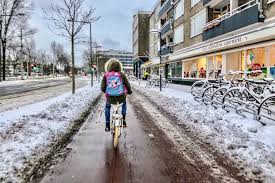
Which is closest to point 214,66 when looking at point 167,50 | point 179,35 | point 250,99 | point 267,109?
point 179,35

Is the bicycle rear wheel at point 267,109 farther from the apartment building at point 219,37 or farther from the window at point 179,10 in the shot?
the window at point 179,10

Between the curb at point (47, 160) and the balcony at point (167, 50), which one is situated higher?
the balcony at point (167, 50)

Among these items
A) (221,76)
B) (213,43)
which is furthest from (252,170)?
(213,43)

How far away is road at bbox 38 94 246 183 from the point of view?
4.24 metres

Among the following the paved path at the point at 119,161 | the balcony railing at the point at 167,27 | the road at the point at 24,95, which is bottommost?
the paved path at the point at 119,161

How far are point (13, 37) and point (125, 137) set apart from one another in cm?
4565

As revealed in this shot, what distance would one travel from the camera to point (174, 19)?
123ft

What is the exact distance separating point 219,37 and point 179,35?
13.3 metres

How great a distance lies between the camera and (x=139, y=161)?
5.02 metres

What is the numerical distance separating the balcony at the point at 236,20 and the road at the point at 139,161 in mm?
11767

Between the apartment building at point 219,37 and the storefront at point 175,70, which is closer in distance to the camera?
the apartment building at point 219,37

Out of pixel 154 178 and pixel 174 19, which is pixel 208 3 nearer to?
pixel 174 19

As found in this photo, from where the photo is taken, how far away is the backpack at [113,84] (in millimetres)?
6195

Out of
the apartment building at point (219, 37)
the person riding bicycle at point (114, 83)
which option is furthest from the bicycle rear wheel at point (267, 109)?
the apartment building at point (219, 37)
